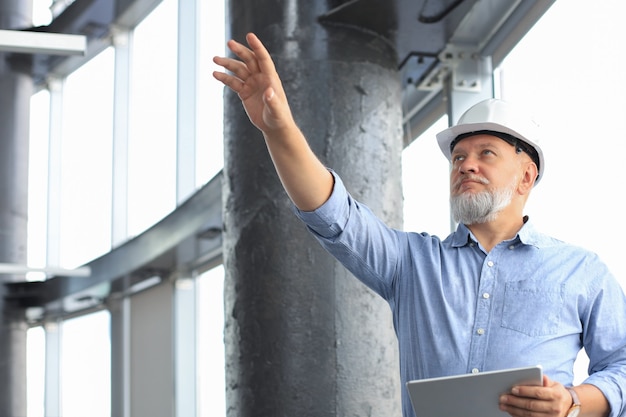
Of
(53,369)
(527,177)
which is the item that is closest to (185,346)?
(53,369)

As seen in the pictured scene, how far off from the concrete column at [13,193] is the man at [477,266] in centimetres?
838

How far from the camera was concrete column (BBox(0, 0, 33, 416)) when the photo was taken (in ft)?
34.6

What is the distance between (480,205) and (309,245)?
155cm

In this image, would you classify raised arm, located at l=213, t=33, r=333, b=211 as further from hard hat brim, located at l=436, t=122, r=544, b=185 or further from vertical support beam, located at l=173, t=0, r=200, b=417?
vertical support beam, located at l=173, t=0, r=200, b=417

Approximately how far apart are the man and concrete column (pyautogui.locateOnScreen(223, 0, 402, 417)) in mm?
1392

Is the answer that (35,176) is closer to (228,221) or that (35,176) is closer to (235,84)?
(228,221)

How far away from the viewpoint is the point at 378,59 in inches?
182

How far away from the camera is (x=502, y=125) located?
9.44ft

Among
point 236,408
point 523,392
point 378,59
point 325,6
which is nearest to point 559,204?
point 378,59

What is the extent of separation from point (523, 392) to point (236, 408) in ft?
7.17

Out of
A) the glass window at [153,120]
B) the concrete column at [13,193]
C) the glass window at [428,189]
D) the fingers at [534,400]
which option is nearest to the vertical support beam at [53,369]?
the concrete column at [13,193]

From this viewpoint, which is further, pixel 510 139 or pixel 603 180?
pixel 603 180

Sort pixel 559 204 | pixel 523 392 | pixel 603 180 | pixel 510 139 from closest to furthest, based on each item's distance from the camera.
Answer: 1. pixel 523 392
2. pixel 510 139
3. pixel 603 180
4. pixel 559 204

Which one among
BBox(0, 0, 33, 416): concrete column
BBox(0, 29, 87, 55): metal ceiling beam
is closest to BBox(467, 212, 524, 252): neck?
BBox(0, 29, 87, 55): metal ceiling beam
